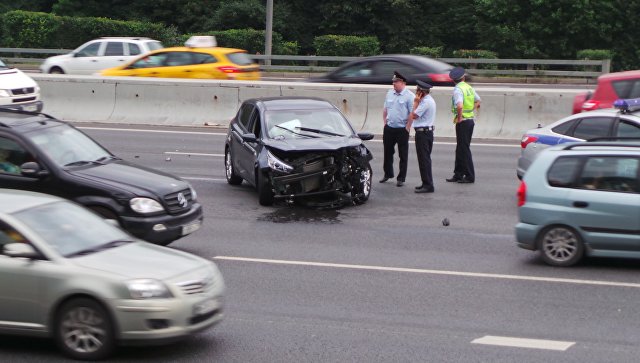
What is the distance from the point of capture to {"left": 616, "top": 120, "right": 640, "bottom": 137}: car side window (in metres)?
15.0

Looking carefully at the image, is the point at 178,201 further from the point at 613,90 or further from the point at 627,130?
the point at 613,90

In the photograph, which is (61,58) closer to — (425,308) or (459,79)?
(459,79)

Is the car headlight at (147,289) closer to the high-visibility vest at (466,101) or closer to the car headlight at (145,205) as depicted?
the car headlight at (145,205)

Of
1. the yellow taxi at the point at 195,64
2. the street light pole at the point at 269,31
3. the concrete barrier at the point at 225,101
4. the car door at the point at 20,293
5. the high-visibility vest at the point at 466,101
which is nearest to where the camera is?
the car door at the point at 20,293

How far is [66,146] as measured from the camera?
1239 centimetres

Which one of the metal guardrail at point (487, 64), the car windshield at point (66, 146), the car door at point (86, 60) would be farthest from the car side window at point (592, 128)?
the metal guardrail at point (487, 64)

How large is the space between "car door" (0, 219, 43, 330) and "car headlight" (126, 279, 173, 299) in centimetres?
72

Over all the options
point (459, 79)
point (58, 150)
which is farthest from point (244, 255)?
point (459, 79)

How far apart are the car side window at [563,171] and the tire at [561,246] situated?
20.2 inches

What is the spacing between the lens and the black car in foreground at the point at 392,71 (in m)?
25.0

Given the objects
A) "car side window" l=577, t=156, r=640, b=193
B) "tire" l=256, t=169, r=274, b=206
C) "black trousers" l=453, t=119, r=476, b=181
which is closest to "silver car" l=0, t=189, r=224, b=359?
"car side window" l=577, t=156, r=640, b=193

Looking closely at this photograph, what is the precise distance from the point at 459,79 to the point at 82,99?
1199 cm

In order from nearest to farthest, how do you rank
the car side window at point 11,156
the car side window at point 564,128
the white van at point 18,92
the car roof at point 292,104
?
the car side window at point 11,156 → the car side window at point 564,128 → the car roof at point 292,104 → the white van at point 18,92

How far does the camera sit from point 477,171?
18484 mm
